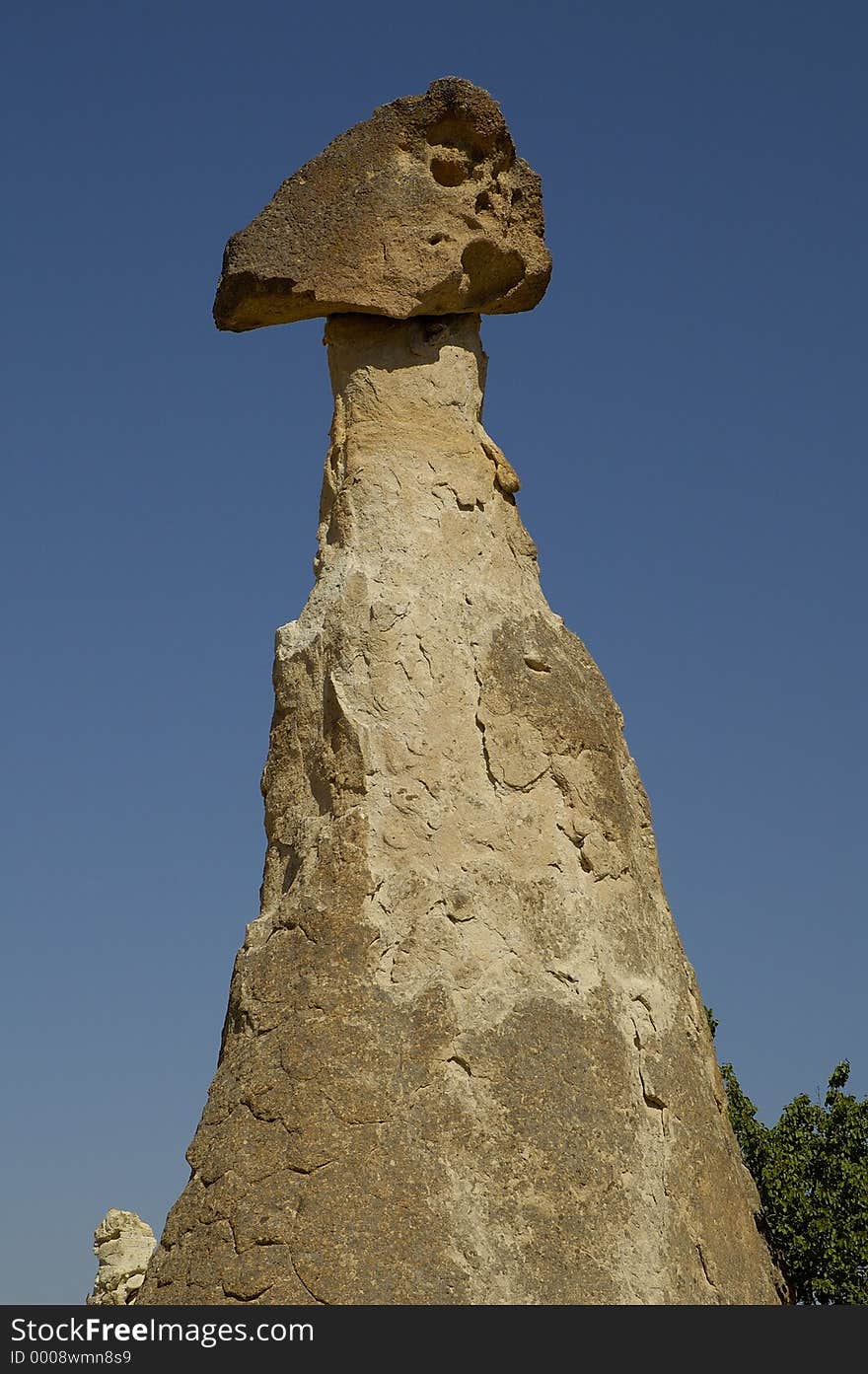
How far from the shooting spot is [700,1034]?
9406 mm

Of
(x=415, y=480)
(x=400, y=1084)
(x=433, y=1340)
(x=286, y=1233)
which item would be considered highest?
(x=415, y=480)

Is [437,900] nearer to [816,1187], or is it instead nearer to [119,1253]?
[119,1253]

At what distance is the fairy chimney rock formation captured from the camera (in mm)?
8086

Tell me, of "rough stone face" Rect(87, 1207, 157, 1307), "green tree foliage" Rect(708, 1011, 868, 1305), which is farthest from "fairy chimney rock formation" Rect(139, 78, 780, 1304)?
"green tree foliage" Rect(708, 1011, 868, 1305)

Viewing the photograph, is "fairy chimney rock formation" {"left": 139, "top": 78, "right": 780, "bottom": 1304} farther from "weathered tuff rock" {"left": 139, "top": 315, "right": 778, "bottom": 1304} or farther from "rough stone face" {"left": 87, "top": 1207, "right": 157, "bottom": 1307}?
"rough stone face" {"left": 87, "top": 1207, "right": 157, "bottom": 1307}

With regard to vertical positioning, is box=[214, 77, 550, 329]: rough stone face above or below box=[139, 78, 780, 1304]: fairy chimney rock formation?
above

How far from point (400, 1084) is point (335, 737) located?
72.3 inches

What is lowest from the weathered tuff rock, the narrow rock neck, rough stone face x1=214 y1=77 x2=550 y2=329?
the weathered tuff rock

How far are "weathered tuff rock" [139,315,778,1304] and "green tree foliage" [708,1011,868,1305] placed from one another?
439 inches

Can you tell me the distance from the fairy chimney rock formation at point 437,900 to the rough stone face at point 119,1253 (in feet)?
24.1

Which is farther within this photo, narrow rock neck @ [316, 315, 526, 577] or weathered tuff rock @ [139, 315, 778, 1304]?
narrow rock neck @ [316, 315, 526, 577]

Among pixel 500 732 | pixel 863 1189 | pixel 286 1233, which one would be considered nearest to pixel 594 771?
pixel 500 732

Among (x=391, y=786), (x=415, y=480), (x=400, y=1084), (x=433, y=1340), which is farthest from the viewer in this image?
(x=415, y=480)

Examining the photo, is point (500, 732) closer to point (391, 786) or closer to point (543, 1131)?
point (391, 786)
